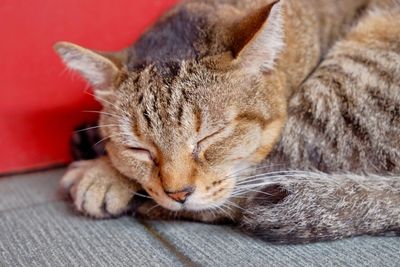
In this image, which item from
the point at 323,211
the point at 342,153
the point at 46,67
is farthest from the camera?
the point at 46,67

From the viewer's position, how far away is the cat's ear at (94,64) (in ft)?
4.29

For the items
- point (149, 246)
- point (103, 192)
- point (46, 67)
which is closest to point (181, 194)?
point (149, 246)

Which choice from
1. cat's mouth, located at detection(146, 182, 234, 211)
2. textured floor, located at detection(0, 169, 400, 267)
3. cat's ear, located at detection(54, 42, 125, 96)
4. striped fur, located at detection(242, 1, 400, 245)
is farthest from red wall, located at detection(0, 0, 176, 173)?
striped fur, located at detection(242, 1, 400, 245)

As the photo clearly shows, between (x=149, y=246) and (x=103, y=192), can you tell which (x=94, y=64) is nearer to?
(x=103, y=192)

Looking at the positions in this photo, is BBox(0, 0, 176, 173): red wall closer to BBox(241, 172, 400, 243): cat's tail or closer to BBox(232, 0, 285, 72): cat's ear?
BBox(232, 0, 285, 72): cat's ear

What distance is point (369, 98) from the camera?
1.30 m

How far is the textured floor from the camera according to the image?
1097 mm

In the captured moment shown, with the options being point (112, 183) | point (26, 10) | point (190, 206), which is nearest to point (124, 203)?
point (112, 183)

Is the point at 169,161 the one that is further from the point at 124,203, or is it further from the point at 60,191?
the point at 60,191

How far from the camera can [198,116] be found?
1.21 meters

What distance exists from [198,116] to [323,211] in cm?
33

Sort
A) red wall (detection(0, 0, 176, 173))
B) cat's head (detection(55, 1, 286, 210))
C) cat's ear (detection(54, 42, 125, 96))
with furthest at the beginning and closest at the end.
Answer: red wall (detection(0, 0, 176, 173)), cat's ear (detection(54, 42, 125, 96)), cat's head (detection(55, 1, 286, 210))

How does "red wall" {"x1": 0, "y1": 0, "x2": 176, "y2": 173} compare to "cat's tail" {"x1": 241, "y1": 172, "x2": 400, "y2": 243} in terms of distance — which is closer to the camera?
"cat's tail" {"x1": 241, "y1": 172, "x2": 400, "y2": 243}

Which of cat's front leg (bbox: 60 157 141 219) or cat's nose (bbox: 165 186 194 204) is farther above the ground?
cat's nose (bbox: 165 186 194 204)
